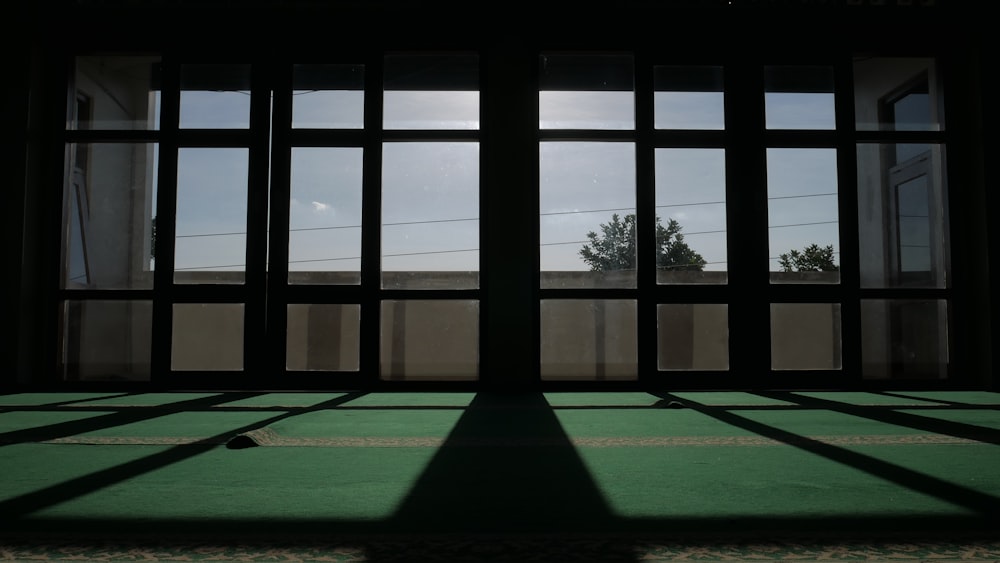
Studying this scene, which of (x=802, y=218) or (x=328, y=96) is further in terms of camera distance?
(x=328, y=96)

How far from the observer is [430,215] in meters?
6.69

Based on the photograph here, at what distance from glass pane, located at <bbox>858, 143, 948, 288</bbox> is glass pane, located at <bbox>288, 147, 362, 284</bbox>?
A: 4.64m

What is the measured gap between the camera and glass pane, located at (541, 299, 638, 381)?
6559mm

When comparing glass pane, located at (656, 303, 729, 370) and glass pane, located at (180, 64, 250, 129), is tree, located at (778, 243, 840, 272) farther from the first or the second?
glass pane, located at (180, 64, 250, 129)

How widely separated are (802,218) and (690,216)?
103 cm

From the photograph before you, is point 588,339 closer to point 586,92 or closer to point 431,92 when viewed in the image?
point 586,92

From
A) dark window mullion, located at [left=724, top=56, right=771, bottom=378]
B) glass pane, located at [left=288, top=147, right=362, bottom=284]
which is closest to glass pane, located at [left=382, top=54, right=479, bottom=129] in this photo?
glass pane, located at [left=288, top=147, right=362, bottom=284]

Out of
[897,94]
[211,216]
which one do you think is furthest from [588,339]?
[897,94]

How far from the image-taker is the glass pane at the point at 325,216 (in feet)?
21.8

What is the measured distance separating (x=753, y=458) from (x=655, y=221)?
394 cm

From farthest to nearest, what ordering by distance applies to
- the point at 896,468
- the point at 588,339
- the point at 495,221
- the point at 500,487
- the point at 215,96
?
1. the point at 215,96
2. the point at 588,339
3. the point at 495,221
4. the point at 896,468
5. the point at 500,487

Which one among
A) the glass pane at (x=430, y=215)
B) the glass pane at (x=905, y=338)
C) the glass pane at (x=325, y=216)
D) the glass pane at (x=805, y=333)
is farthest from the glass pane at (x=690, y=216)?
the glass pane at (x=325, y=216)

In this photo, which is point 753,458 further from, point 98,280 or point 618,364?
point 98,280

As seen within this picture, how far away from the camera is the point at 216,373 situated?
257 inches
